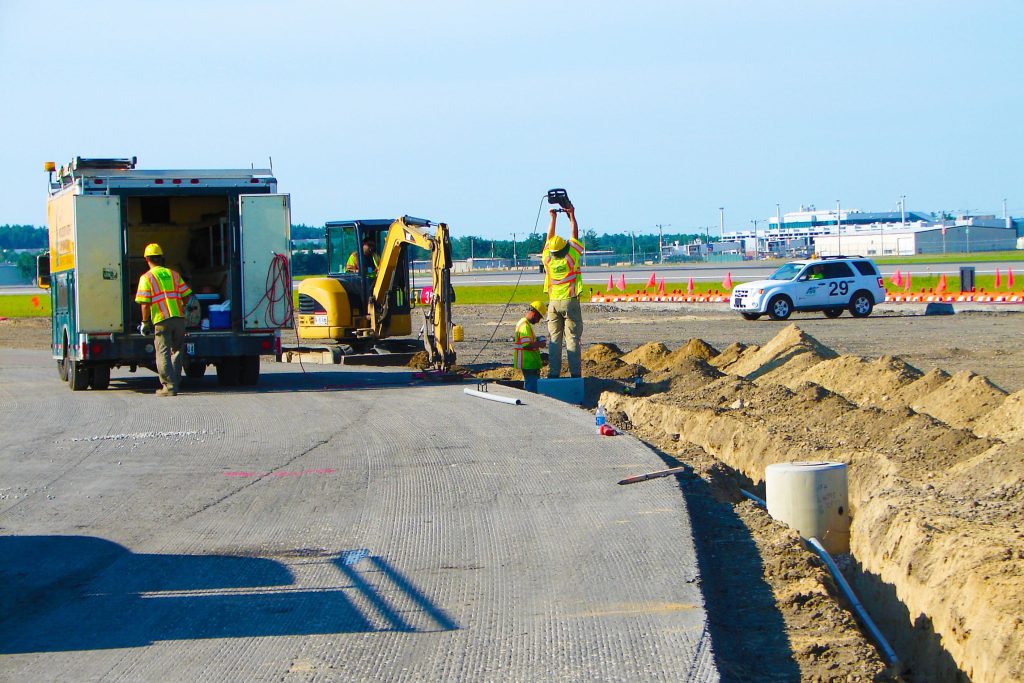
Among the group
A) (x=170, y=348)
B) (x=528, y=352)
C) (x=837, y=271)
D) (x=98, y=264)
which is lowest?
(x=528, y=352)

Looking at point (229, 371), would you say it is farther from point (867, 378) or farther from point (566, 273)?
point (867, 378)

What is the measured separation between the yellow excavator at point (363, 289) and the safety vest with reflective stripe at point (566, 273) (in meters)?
4.13

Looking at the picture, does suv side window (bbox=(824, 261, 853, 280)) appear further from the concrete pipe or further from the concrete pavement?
the concrete pipe

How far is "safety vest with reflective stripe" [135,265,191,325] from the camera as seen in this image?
1580 cm

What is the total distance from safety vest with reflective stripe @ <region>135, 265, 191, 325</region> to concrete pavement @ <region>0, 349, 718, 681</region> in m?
3.02

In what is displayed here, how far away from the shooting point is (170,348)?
16125mm

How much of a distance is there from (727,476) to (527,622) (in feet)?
14.8

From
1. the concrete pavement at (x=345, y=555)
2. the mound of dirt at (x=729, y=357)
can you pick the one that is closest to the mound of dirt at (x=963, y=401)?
the concrete pavement at (x=345, y=555)

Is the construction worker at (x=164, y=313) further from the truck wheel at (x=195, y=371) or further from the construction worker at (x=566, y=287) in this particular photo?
the construction worker at (x=566, y=287)

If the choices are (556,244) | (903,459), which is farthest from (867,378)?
(903,459)

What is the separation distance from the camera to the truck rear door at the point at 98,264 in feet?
53.2

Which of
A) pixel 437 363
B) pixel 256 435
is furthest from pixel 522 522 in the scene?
pixel 437 363

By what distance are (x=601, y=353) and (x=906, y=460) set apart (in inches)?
418

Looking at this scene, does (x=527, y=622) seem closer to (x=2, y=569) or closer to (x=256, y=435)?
(x=2, y=569)
